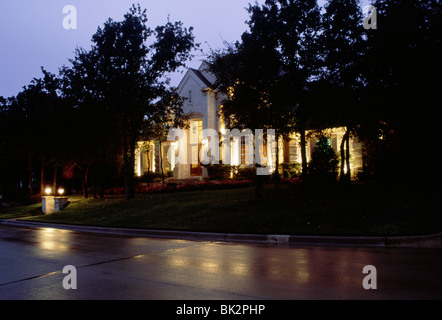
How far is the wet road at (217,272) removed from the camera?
4898 mm

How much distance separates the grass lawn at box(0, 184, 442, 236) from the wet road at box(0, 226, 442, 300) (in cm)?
180

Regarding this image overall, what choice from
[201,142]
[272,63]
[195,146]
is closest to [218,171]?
[201,142]

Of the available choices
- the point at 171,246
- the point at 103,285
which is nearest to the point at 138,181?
the point at 171,246

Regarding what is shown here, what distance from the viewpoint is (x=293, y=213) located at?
12289mm

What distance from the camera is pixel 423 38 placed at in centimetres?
1274

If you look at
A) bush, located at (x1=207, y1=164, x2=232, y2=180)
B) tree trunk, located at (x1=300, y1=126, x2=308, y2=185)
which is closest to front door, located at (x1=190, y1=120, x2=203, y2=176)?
bush, located at (x1=207, y1=164, x2=232, y2=180)

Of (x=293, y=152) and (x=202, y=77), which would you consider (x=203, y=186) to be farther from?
(x=202, y=77)

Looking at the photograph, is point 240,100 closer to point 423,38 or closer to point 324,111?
point 324,111

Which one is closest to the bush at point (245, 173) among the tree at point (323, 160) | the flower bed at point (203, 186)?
the flower bed at point (203, 186)

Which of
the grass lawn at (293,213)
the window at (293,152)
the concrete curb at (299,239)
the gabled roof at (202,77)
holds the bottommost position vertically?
the concrete curb at (299,239)

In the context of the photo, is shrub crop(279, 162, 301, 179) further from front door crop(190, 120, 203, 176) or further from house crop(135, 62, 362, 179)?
front door crop(190, 120, 203, 176)

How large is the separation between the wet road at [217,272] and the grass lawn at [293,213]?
1.80 metres

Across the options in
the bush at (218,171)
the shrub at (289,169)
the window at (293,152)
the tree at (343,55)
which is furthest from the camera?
the window at (293,152)

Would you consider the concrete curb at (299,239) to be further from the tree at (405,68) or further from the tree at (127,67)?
the tree at (127,67)
